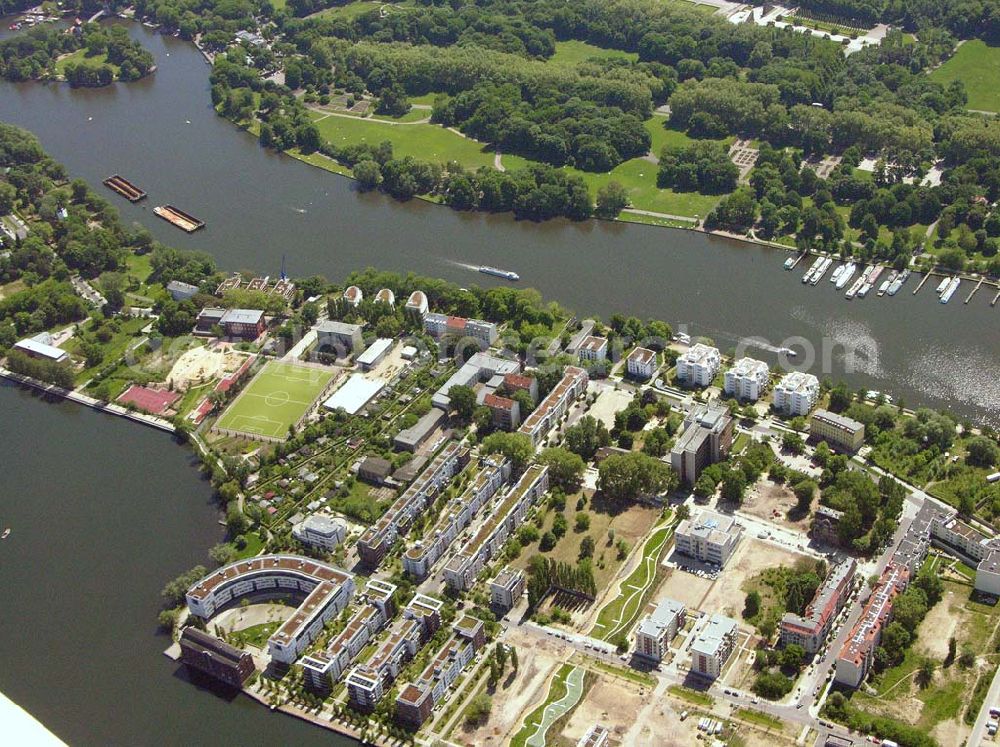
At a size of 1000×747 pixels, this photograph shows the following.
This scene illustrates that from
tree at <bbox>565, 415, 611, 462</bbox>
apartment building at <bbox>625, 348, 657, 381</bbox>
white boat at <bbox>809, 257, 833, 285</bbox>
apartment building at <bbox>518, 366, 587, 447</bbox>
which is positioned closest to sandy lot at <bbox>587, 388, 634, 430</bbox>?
apartment building at <bbox>518, 366, 587, 447</bbox>

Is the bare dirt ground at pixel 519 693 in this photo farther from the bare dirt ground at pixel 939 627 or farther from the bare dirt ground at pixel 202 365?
the bare dirt ground at pixel 202 365

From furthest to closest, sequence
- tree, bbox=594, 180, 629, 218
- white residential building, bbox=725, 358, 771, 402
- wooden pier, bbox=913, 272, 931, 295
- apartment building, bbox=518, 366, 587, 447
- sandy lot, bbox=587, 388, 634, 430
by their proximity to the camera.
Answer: tree, bbox=594, 180, 629, 218 → wooden pier, bbox=913, 272, 931, 295 → sandy lot, bbox=587, 388, 634, 430 → white residential building, bbox=725, 358, 771, 402 → apartment building, bbox=518, 366, 587, 447

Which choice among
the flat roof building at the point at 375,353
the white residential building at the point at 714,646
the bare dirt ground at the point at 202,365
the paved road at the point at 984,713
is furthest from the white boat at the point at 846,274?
the bare dirt ground at the point at 202,365

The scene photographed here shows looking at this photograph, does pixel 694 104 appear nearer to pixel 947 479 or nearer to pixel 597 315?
pixel 597 315

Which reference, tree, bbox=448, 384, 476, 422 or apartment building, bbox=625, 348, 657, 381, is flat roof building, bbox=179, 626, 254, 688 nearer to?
tree, bbox=448, 384, 476, 422

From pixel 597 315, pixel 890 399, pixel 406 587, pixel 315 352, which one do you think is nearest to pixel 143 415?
pixel 315 352

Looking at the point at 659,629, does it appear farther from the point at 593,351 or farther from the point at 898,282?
the point at 898,282

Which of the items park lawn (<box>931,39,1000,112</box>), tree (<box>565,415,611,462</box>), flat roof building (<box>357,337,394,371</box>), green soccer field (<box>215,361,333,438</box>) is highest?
park lawn (<box>931,39,1000,112</box>)
